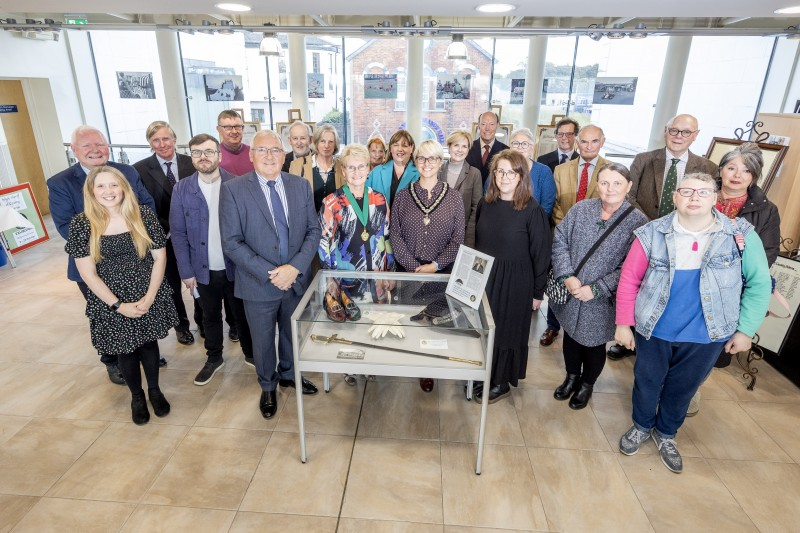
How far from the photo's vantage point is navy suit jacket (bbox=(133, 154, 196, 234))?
3400mm

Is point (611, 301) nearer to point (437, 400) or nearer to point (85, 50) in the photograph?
point (437, 400)

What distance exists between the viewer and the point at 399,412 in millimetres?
3053

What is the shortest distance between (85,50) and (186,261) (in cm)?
784

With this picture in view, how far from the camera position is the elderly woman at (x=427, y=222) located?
9.77ft

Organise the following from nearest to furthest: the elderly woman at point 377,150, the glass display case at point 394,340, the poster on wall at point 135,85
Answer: the glass display case at point 394,340
the elderly woman at point 377,150
the poster on wall at point 135,85

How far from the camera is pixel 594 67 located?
8.83m

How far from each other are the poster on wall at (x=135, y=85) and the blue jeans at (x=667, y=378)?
32.2ft

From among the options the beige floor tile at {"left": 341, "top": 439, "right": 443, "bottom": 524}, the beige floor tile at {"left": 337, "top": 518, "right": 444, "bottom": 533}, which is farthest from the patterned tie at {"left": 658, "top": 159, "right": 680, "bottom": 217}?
the beige floor tile at {"left": 337, "top": 518, "right": 444, "bottom": 533}

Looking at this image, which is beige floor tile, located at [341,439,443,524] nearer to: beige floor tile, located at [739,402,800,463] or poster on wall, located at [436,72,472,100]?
beige floor tile, located at [739,402,800,463]

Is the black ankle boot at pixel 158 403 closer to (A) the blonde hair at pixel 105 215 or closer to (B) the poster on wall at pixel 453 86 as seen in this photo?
(A) the blonde hair at pixel 105 215

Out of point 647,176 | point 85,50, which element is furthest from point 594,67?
point 85,50

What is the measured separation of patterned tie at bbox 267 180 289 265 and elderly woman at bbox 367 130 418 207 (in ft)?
3.04

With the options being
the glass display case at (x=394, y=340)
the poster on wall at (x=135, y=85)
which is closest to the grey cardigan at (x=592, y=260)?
the glass display case at (x=394, y=340)

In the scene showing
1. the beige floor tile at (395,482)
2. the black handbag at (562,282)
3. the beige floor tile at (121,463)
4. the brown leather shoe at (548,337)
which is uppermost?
the black handbag at (562,282)
